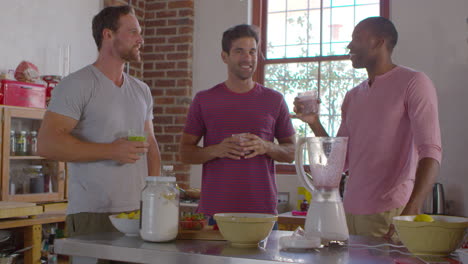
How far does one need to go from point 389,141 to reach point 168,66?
10.2 feet

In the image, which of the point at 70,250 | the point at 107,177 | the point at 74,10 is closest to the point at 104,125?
the point at 107,177

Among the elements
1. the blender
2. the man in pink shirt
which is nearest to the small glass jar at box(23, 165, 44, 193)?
the man in pink shirt

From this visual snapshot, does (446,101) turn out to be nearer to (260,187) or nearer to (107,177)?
(260,187)

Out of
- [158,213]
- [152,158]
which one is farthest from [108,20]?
[158,213]

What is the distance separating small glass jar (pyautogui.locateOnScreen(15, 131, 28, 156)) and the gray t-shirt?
1559 millimetres

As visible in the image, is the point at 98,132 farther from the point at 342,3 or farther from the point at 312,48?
the point at 342,3

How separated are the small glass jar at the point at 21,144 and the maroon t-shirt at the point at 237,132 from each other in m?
1.58

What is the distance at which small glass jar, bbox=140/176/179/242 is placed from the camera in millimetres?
1473

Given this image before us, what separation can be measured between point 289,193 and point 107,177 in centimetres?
265

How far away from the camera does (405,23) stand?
4152 millimetres

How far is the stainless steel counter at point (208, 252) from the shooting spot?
1260 mm

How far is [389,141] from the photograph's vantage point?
195 cm

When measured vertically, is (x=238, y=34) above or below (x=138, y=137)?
above

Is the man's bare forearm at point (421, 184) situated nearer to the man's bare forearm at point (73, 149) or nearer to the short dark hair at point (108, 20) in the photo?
the man's bare forearm at point (73, 149)
